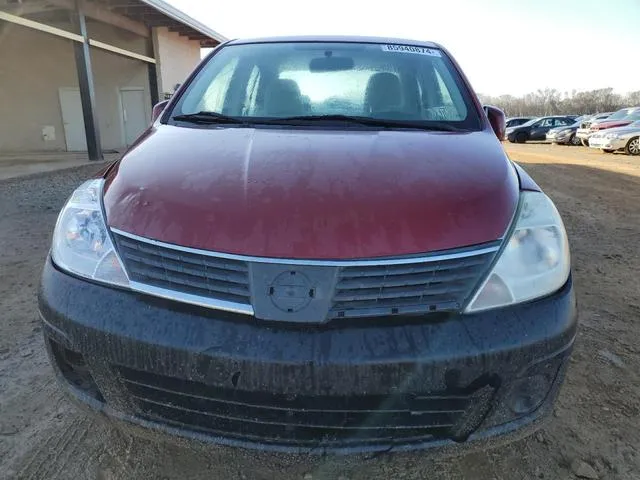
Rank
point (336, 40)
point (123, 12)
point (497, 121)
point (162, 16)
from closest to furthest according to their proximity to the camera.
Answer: point (497, 121), point (336, 40), point (123, 12), point (162, 16)

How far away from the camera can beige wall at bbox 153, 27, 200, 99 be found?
15.3 meters

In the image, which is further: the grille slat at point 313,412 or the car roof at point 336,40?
the car roof at point 336,40

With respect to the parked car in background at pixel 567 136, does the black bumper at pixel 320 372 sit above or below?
above

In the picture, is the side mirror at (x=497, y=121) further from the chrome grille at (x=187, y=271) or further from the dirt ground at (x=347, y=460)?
the chrome grille at (x=187, y=271)

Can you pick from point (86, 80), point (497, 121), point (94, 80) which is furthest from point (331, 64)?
point (94, 80)

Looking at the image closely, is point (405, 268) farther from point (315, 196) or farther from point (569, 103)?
point (569, 103)

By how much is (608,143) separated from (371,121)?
661 inches

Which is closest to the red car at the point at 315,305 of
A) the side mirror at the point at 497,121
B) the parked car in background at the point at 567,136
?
the side mirror at the point at 497,121

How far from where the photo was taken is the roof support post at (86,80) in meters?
11.3

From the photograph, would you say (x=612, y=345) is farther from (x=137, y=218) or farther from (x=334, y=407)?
(x=137, y=218)

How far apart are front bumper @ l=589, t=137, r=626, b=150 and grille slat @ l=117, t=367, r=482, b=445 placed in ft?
56.6

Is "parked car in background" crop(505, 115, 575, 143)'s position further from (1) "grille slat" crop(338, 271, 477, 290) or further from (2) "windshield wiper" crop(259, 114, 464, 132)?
(1) "grille slat" crop(338, 271, 477, 290)

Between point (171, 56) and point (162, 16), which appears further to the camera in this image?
point (171, 56)

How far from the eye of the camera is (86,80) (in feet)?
37.8
